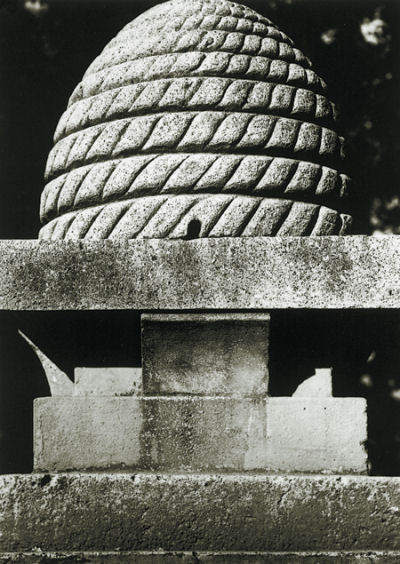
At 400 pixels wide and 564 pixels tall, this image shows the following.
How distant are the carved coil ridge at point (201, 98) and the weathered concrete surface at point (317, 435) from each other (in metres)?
1.25

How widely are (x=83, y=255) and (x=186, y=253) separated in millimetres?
387

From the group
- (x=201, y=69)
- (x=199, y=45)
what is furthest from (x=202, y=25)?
(x=201, y=69)

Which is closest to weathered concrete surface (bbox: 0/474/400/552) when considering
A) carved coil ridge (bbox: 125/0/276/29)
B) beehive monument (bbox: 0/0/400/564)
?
beehive monument (bbox: 0/0/400/564)

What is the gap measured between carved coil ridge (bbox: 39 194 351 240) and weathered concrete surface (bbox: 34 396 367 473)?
674mm

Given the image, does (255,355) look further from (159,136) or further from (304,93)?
(304,93)

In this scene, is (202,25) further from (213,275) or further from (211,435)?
(211,435)

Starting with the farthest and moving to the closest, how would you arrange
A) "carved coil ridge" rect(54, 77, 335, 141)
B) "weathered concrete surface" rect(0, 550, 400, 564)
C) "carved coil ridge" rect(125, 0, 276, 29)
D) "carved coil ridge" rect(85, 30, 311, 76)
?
1. "carved coil ridge" rect(125, 0, 276, 29)
2. "carved coil ridge" rect(85, 30, 311, 76)
3. "carved coil ridge" rect(54, 77, 335, 141)
4. "weathered concrete surface" rect(0, 550, 400, 564)

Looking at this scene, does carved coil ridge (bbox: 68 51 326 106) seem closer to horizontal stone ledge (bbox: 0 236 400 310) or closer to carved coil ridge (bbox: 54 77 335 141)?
carved coil ridge (bbox: 54 77 335 141)

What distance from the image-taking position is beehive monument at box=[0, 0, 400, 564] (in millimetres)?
2783

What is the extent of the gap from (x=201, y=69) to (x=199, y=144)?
380 mm

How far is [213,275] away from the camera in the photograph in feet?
9.57

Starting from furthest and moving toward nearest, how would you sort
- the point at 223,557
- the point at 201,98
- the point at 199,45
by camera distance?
the point at 199,45, the point at 201,98, the point at 223,557

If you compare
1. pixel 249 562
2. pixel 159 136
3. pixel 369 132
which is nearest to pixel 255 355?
pixel 249 562

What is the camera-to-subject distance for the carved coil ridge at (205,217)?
3.19m
